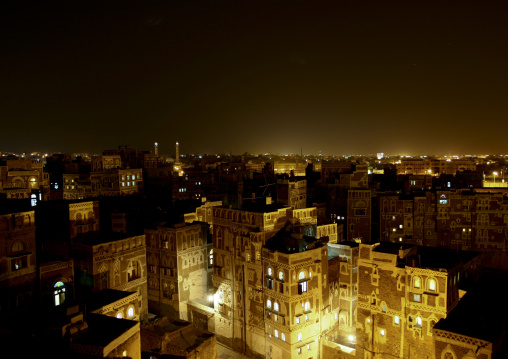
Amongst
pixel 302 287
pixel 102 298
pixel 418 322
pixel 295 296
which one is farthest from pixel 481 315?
pixel 102 298

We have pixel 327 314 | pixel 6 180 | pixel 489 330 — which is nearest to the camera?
pixel 489 330

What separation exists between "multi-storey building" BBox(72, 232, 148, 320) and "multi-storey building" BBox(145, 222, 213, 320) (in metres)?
3.82

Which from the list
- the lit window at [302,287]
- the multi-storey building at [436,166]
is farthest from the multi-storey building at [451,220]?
the multi-storey building at [436,166]

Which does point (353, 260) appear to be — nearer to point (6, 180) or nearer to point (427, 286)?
point (427, 286)

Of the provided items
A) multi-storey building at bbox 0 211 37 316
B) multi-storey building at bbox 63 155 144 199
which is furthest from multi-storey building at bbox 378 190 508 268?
multi-storey building at bbox 0 211 37 316

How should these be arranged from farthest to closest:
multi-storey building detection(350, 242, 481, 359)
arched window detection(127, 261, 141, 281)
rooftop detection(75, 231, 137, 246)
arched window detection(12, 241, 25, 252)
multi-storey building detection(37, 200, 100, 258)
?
multi-storey building detection(37, 200, 100, 258), arched window detection(127, 261, 141, 281), rooftop detection(75, 231, 137, 246), arched window detection(12, 241, 25, 252), multi-storey building detection(350, 242, 481, 359)

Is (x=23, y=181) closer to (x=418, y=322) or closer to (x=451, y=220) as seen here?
(x=418, y=322)

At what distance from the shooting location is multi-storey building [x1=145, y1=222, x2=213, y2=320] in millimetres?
46438

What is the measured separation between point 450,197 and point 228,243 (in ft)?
127

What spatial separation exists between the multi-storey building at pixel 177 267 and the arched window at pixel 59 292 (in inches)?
532

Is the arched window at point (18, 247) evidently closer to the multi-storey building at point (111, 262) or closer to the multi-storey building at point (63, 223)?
the multi-storey building at point (111, 262)

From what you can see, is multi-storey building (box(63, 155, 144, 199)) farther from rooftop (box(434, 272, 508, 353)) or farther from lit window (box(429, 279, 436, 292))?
rooftop (box(434, 272, 508, 353))

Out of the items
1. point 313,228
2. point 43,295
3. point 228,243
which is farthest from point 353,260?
point 43,295

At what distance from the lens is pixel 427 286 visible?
33156 mm
